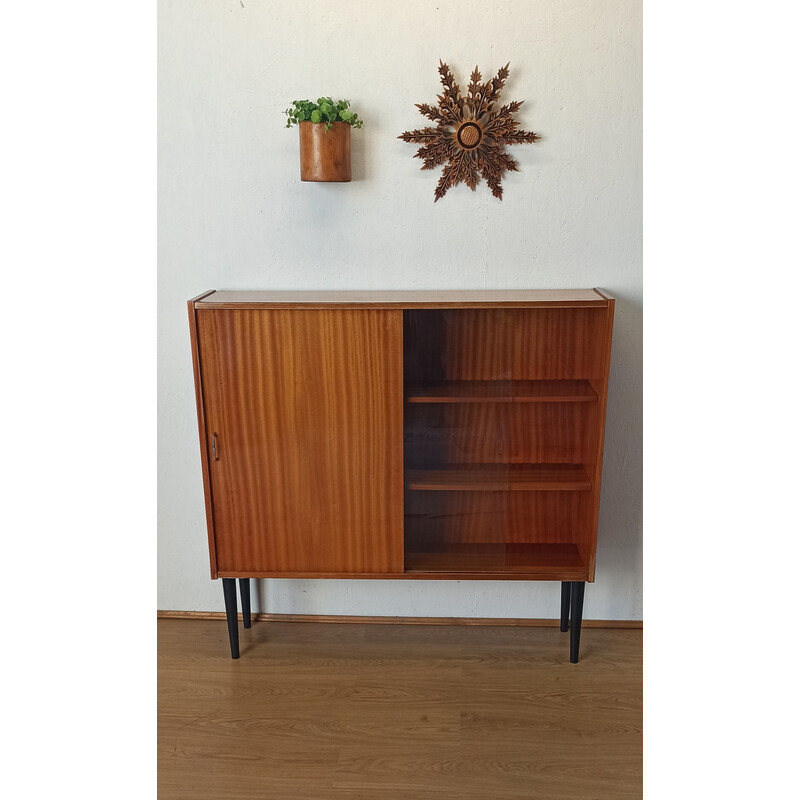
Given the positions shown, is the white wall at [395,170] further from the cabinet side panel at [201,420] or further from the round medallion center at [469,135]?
the cabinet side panel at [201,420]

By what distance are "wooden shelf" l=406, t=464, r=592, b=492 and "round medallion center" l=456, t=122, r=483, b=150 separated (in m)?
0.98

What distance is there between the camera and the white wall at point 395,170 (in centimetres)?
235

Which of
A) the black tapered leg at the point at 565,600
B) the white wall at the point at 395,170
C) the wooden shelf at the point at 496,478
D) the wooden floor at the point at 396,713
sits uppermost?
the white wall at the point at 395,170

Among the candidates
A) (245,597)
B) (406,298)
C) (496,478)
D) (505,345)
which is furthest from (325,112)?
(245,597)

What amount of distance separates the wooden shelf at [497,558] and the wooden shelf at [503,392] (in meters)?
0.47

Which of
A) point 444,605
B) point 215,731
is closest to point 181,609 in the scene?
point 215,731

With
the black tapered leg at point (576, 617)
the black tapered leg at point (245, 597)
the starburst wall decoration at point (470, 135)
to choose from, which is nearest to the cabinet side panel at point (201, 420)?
the black tapered leg at point (245, 597)

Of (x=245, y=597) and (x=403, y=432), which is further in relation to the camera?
(x=245, y=597)

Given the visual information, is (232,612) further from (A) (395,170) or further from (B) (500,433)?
(A) (395,170)

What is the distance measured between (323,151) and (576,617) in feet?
5.26

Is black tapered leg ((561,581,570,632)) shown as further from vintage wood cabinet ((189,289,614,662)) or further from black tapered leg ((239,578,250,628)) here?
black tapered leg ((239,578,250,628))

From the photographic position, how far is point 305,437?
7.47ft
